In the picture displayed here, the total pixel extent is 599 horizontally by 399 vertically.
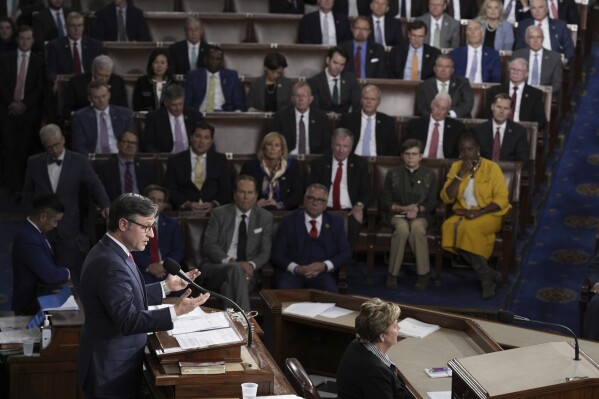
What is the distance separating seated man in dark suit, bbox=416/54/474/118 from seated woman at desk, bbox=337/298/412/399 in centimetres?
395

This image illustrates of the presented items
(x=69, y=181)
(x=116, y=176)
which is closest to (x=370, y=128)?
(x=116, y=176)

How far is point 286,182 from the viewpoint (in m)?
7.21

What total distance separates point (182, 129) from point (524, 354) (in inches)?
169

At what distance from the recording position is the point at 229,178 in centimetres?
728

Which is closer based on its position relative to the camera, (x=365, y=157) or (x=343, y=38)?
(x=365, y=157)

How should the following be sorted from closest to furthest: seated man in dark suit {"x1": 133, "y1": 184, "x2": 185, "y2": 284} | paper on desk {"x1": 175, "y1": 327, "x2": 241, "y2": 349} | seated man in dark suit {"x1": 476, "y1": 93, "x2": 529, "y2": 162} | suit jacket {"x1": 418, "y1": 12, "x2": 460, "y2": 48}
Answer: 1. paper on desk {"x1": 175, "y1": 327, "x2": 241, "y2": 349}
2. seated man in dark suit {"x1": 133, "y1": 184, "x2": 185, "y2": 284}
3. seated man in dark suit {"x1": 476, "y1": 93, "x2": 529, "y2": 162}
4. suit jacket {"x1": 418, "y1": 12, "x2": 460, "y2": 48}

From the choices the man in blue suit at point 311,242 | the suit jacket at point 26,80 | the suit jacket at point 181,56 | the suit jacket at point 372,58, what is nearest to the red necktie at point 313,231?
the man in blue suit at point 311,242

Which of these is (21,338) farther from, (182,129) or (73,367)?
(182,129)

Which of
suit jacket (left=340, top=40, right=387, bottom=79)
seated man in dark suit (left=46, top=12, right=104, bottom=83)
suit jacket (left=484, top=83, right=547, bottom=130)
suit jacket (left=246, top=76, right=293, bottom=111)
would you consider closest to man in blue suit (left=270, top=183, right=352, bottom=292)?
suit jacket (left=246, top=76, right=293, bottom=111)

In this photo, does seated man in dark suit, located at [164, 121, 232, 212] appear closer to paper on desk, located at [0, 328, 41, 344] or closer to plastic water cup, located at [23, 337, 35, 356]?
paper on desk, located at [0, 328, 41, 344]

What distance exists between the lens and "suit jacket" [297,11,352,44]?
355 inches

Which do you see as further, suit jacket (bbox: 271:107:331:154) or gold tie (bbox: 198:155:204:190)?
suit jacket (bbox: 271:107:331:154)

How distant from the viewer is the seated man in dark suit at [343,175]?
284 inches

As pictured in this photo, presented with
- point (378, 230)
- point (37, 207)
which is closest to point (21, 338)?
point (37, 207)
